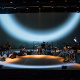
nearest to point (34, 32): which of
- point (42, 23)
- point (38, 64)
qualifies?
point (42, 23)

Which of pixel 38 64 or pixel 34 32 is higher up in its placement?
pixel 34 32

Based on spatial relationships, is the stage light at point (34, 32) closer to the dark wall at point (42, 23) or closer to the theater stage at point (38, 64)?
the dark wall at point (42, 23)

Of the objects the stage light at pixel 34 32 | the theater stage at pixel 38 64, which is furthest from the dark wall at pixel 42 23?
the theater stage at pixel 38 64

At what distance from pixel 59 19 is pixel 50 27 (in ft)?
3.39

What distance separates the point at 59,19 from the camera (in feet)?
42.2

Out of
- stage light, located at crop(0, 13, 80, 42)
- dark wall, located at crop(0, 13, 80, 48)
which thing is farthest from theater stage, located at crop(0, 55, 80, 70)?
dark wall, located at crop(0, 13, 80, 48)

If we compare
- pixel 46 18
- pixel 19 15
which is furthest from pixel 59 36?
pixel 19 15

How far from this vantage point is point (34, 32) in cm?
1297

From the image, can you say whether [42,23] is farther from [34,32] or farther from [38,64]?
[38,64]

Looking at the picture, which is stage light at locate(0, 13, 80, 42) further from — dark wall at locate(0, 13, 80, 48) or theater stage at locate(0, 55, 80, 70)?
theater stage at locate(0, 55, 80, 70)

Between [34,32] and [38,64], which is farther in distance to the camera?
[34,32]
